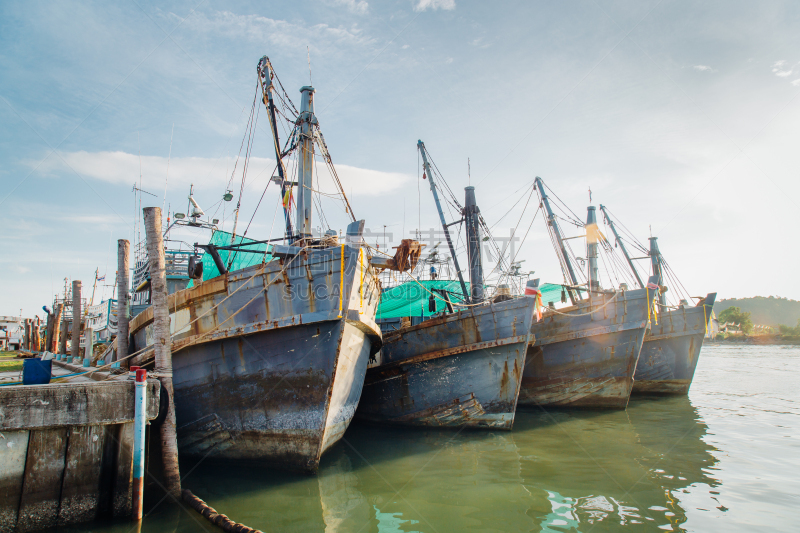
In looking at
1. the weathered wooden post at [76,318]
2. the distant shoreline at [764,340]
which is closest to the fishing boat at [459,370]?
the weathered wooden post at [76,318]

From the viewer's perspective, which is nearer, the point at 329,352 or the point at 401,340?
the point at 329,352

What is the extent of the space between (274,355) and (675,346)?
57.8 feet

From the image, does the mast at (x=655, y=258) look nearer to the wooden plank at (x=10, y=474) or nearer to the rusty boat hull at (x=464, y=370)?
the rusty boat hull at (x=464, y=370)

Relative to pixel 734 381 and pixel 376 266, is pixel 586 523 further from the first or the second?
pixel 734 381

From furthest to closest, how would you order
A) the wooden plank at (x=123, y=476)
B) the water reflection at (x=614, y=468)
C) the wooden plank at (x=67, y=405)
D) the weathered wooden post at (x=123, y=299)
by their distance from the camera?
1. the weathered wooden post at (x=123, y=299)
2. the water reflection at (x=614, y=468)
3. the wooden plank at (x=123, y=476)
4. the wooden plank at (x=67, y=405)

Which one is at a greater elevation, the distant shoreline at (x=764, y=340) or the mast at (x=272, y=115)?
the mast at (x=272, y=115)

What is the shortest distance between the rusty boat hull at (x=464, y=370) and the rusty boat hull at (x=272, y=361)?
382 cm

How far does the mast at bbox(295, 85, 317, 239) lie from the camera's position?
963cm

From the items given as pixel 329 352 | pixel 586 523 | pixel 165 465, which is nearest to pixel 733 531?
pixel 586 523

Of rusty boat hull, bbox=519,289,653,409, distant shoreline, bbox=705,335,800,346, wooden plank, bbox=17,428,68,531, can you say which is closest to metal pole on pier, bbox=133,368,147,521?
wooden plank, bbox=17,428,68,531

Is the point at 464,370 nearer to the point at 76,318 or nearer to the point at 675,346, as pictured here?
the point at 675,346

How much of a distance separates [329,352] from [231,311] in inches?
86.1

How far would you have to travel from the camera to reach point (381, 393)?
1191 centimetres

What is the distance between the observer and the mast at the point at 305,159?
963cm
